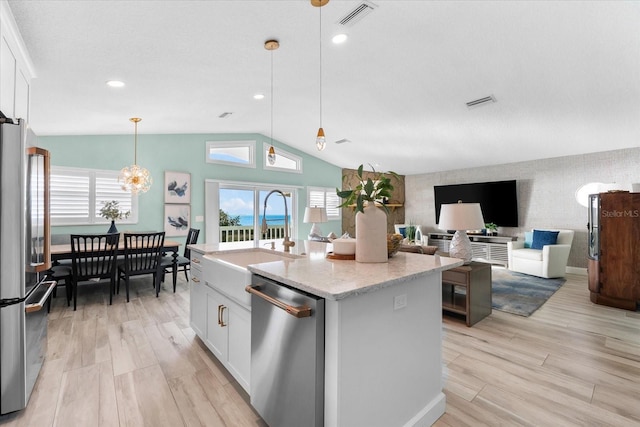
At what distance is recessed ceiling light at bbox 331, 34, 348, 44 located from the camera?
9.38 ft

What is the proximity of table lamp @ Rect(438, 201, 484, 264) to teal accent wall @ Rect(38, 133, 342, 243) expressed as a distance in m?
4.57

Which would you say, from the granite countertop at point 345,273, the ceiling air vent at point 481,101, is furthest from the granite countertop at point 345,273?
the ceiling air vent at point 481,101

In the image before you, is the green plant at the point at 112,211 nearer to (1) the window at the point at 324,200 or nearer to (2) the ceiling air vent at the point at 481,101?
(1) the window at the point at 324,200

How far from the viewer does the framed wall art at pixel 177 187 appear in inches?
227

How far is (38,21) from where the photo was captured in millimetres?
2039

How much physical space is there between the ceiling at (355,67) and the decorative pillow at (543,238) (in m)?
1.60

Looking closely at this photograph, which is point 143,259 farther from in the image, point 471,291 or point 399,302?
point 471,291

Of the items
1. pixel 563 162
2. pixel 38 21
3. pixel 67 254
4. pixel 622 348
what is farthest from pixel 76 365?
pixel 563 162

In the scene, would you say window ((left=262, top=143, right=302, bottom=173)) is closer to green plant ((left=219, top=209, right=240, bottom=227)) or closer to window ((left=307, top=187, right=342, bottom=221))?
window ((left=307, top=187, right=342, bottom=221))

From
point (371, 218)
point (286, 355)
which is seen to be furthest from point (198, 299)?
point (371, 218)

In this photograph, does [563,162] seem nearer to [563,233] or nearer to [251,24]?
[563,233]

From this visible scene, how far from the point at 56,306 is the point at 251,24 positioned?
4.08 meters

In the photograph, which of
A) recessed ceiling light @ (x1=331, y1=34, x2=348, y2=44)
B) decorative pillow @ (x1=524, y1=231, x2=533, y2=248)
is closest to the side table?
recessed ceiling light @ (x1=331, y1=34, x2=348, y2=44)

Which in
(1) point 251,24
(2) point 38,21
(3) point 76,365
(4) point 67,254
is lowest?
(3) point 76,365
